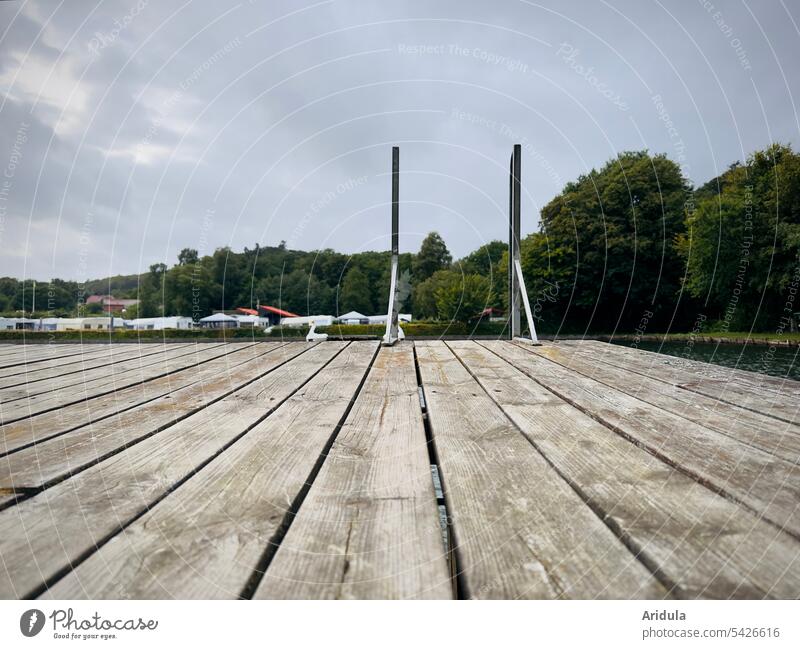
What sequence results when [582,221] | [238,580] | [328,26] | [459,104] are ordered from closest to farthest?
[238,580] → [328,26] → [459,104] → [582,221]

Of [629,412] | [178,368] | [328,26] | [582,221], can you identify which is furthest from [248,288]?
[582,221]

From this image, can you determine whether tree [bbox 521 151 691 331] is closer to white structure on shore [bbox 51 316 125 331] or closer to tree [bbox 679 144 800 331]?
tree [bbox 679 144 800 331]

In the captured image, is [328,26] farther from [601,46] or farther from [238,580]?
[238,580]

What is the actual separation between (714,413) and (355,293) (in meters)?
9.90

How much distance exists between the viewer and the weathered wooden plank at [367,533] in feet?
2.19

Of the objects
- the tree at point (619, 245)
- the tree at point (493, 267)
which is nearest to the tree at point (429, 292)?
the tree at point (493, 267)

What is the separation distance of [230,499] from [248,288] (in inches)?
336

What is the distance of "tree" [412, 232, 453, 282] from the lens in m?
17.8

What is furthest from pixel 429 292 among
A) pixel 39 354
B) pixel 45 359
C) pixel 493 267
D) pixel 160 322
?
pixel 45 359

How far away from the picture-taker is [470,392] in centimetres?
211

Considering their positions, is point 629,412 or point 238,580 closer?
point 238,580

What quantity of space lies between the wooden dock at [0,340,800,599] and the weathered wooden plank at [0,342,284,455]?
16 mm

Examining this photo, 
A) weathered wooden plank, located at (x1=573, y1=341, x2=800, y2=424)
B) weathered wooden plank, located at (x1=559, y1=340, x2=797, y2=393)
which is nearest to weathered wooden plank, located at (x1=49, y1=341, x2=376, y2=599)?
weathered wooden plank, located at (x1=573, y1=341, x2=800, y2=424)
